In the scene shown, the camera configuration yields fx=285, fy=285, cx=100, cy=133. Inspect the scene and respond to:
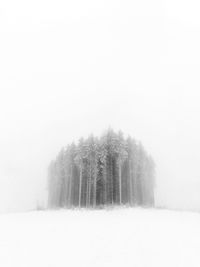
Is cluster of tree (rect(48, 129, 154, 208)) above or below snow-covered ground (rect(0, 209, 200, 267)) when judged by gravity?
above

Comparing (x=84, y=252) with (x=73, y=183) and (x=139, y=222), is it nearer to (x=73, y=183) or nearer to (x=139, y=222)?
(x=139, y=222)

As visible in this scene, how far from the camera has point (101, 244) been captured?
17344mm

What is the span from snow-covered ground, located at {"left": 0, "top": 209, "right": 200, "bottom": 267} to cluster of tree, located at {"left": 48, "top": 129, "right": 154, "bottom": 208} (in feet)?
67.4

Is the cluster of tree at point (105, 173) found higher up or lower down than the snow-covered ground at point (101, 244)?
higher up

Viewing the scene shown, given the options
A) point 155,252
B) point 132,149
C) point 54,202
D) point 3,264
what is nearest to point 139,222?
point 155,252

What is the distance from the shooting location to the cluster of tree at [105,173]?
157ft

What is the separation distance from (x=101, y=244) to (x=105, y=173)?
3042 centimetres

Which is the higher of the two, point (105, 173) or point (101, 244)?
point (105, 173)

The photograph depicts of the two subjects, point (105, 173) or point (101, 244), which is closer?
point (101, 244)

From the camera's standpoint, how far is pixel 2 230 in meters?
22.6

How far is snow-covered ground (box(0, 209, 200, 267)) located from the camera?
47.8 ft

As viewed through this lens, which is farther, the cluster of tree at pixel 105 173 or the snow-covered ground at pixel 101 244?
the cluster of tree at pixel 105 173

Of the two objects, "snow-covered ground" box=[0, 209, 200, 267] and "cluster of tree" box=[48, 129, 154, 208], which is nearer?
"snow-covered ground" box=[0, 209, 200, 267]

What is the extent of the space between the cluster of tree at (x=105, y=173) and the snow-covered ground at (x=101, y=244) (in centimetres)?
2055
